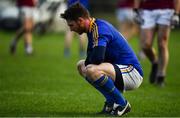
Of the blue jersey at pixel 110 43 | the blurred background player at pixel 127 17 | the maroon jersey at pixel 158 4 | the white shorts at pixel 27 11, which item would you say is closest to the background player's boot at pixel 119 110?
the blue jersey at pixel 110 43

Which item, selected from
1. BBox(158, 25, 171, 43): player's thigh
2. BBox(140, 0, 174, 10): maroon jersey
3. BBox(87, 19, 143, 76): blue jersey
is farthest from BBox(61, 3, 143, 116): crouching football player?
BBox(140, 0, 174, 10): maroon jersey

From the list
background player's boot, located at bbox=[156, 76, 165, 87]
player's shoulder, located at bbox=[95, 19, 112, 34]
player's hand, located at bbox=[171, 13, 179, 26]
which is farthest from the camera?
background player's boot, located at bbox=[156, 76, 165, 87]

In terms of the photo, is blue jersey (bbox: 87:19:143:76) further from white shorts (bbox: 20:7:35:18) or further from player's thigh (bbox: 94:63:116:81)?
white shorts (bbox: 20:7:35:18)

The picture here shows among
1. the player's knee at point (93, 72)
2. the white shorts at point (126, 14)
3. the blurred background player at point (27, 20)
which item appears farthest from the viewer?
the blurred background player at point (27, 20)

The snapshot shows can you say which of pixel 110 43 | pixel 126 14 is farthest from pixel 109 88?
pixel 126 14

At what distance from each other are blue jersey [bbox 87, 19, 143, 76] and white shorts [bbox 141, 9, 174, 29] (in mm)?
4040

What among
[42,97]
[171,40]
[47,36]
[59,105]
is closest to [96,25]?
[59,105]

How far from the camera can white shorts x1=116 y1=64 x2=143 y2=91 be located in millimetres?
10023

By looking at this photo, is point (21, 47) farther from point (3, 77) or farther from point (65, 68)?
point (3, 77)

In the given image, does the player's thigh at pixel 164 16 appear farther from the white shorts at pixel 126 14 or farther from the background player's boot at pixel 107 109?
the white shorts at pixel 126 14

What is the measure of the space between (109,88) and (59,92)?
130 inches

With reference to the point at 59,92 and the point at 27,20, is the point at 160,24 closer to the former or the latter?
the point at 59,92

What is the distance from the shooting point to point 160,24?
46.1 feet

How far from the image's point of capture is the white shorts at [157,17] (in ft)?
46.1
